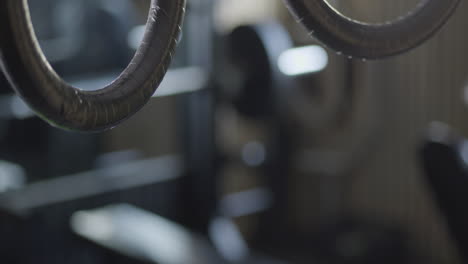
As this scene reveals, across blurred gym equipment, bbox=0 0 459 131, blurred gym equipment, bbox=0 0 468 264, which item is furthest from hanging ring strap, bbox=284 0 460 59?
blurred gym equipment, bbox=0 0 468 264

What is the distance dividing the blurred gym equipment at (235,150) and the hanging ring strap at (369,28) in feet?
5.13

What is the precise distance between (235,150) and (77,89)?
3.09 metres

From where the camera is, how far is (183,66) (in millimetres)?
2898

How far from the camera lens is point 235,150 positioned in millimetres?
3311

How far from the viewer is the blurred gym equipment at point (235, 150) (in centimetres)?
231

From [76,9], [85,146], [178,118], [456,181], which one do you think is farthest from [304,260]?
[456,181]

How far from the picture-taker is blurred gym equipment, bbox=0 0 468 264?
7.57 ft

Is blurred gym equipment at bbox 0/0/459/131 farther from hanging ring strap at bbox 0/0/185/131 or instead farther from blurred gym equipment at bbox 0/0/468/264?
blurred gym equipment at bbox 0/0/468/264

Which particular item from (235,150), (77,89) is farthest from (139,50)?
(235,150)

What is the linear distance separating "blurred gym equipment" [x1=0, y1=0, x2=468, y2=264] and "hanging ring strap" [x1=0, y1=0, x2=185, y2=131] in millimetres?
1588

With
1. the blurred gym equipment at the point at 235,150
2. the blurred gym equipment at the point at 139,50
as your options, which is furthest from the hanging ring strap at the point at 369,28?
the blurred gym equipment at the point at 235,150

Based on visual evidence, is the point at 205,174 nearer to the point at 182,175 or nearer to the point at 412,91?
the point at 182,175

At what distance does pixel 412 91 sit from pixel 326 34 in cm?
301

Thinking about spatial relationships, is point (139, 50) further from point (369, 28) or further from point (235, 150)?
point (235, 150)
